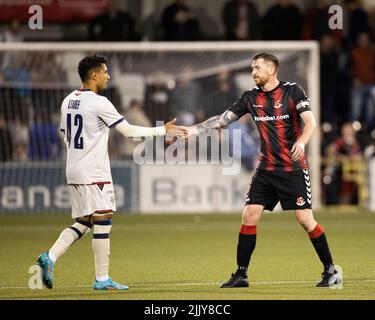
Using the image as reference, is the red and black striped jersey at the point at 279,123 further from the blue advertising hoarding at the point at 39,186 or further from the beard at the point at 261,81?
the blue advertising hoarding at the point at 39,186

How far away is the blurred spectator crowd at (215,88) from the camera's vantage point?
21703 millimetres

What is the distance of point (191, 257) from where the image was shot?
43.9ft

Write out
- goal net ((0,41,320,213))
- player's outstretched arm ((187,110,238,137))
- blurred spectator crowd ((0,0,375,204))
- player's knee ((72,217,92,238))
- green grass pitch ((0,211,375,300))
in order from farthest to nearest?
1. blurred spectator crowd ((0,0,375,204))
2. goal net ((0,41,320,213))
3. player's outstretched arm ((187,110,238,137))
4. player's knee ((72,217,92,238))
5. green grass pitch ((0,211,375,300))

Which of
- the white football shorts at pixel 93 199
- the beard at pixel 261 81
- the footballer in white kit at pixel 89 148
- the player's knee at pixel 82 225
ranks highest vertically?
the beard at pixel 261 81

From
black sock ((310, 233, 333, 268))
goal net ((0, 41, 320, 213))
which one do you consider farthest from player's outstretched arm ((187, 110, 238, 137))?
goal net ((0, 41, 320, 213))

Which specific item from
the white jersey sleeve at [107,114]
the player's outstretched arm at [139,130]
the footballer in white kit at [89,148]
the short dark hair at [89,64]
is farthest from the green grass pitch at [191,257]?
the short dark hair at [89,64]

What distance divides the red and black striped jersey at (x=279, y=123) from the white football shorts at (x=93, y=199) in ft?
4.98

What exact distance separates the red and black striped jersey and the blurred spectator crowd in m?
11.0

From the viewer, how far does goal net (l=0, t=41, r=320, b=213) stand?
2105cm

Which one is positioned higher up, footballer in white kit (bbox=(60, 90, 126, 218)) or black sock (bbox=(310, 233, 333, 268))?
footballer in white kit (bbox=(60, 90, 126, 218))

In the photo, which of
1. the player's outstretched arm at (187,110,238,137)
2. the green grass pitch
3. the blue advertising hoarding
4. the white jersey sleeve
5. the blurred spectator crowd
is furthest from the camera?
the blurred spectator crowd

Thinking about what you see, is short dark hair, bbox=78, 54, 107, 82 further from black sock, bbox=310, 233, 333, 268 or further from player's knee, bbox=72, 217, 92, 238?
black sock, bbox=310, 233, 333, 268

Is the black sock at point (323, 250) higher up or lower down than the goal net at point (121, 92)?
lower down

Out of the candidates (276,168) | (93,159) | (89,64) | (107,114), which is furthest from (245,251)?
(89,64)
